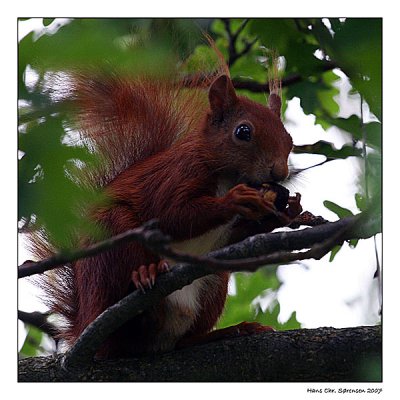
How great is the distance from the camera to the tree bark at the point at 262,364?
197cm

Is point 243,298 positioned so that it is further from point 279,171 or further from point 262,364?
point 279,171

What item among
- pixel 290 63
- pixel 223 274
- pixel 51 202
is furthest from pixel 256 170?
pixel 51 202

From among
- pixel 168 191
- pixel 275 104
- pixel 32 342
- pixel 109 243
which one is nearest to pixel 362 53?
pixel 275 104

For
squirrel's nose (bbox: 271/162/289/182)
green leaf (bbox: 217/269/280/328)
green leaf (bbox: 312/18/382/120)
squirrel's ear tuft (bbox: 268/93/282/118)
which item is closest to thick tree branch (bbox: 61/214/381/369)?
squirrel's nose (bbox: 271/162/289/182)

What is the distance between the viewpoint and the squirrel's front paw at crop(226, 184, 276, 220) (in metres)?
1.77

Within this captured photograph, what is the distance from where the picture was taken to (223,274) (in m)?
Result: 2.12

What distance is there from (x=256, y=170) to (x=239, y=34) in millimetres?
627

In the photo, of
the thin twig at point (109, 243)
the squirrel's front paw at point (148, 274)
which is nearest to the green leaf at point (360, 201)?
the squirrel's front paw at point (148, 274)

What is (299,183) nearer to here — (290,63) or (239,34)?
(290,63)

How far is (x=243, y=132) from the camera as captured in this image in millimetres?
1997

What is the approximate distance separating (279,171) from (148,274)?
423 mm

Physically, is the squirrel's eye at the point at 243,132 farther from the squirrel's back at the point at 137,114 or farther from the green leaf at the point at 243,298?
the green leaf at the point at 243,298
